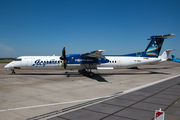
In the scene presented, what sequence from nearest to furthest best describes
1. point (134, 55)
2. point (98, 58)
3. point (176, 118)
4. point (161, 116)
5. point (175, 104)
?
point (161, 116) → point (176, 118) → point (175, 104) → point (98, 58) → point (134, 55)

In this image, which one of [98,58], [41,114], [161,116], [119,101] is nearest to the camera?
[161,116]

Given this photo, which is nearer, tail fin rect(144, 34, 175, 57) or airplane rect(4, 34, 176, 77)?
airplane rect(4, 34, 176, 77)

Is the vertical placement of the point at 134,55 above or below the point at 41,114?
above

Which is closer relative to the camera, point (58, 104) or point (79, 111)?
point (79, 111)

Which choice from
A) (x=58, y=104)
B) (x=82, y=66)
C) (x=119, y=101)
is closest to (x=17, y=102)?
(x=58, y=104)

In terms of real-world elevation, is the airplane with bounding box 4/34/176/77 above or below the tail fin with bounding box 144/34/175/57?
below

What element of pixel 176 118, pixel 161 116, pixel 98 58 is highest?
pixel 98 58

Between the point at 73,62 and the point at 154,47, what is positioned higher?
the point at 154,47

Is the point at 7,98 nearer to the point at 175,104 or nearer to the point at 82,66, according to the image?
the point at 175,104

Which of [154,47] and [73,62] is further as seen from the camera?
[154,47]

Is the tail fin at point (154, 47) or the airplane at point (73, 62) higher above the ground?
the tail fin at point (154, 47)

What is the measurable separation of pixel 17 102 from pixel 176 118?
8381 millimetres

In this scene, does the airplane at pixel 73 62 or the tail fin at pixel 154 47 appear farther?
the tail fin at pixel 154 47

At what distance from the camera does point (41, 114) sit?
667cm
